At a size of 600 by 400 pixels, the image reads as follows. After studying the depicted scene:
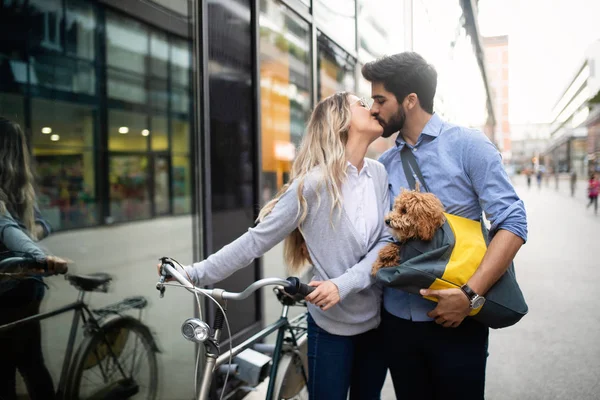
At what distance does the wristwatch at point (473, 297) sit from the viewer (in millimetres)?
1719

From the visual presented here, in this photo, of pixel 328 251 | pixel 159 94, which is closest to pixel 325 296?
pixel 328 251

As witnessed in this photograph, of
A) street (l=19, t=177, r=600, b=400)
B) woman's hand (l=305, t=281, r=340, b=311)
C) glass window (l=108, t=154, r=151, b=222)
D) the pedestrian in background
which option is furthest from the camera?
the pedestrian in background

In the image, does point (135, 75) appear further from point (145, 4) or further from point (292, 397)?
point (292, 397)

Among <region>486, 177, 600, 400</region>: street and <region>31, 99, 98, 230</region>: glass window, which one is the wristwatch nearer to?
<region>486, 177, 600, 400</region>: street

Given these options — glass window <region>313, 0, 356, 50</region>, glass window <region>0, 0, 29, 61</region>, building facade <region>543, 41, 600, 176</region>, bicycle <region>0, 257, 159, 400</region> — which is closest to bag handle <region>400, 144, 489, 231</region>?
bicycle <region>0, 257, 159, 400</region>

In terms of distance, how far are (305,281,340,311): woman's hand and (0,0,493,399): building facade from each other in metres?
1.75

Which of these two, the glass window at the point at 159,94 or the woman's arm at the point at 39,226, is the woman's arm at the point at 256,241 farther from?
the glass window at the point at 159,94

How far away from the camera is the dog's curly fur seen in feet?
5.66

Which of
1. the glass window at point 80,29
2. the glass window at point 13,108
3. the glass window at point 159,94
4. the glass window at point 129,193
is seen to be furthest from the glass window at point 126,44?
the glass window at point 129,193

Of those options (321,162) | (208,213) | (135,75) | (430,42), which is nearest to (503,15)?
(430,42)

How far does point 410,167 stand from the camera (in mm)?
2064

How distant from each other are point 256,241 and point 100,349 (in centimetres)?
174

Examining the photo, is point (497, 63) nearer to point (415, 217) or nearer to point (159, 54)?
point (159, 54)

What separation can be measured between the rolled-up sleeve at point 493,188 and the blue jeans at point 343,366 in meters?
0.78
